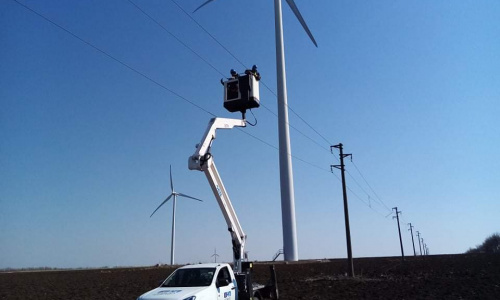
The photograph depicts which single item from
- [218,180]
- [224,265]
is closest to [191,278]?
[224,265]

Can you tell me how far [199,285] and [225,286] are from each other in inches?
37.7

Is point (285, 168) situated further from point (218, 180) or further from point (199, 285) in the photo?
point (199, 285)

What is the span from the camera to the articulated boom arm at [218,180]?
48.2 feet

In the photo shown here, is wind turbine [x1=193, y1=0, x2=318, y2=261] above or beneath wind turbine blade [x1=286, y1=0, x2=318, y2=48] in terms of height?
beneath

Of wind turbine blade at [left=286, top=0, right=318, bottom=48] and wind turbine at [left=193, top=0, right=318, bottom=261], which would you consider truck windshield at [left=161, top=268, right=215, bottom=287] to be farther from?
wind turbine blade at [left=286, top=0, right=318, bottom=48]

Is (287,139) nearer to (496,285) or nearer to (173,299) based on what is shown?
(496,285)

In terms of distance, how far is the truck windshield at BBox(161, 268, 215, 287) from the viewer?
42.4 ft

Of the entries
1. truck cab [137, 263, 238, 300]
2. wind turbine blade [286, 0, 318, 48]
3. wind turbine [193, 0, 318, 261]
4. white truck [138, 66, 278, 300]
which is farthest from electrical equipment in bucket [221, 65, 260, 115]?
wind turbine blade [286, 0, 318, 48]

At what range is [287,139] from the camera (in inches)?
1747

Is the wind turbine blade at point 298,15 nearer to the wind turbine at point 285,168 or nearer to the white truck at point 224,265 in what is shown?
the wind turbine at point 285,168

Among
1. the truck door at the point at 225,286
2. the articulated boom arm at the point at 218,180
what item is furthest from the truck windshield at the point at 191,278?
the articulated boom arm at the point at 218,180

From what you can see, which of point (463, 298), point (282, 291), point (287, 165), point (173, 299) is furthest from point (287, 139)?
point (173, 299)

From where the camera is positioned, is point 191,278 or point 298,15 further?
point 298,15

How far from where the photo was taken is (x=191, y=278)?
13.3 m
